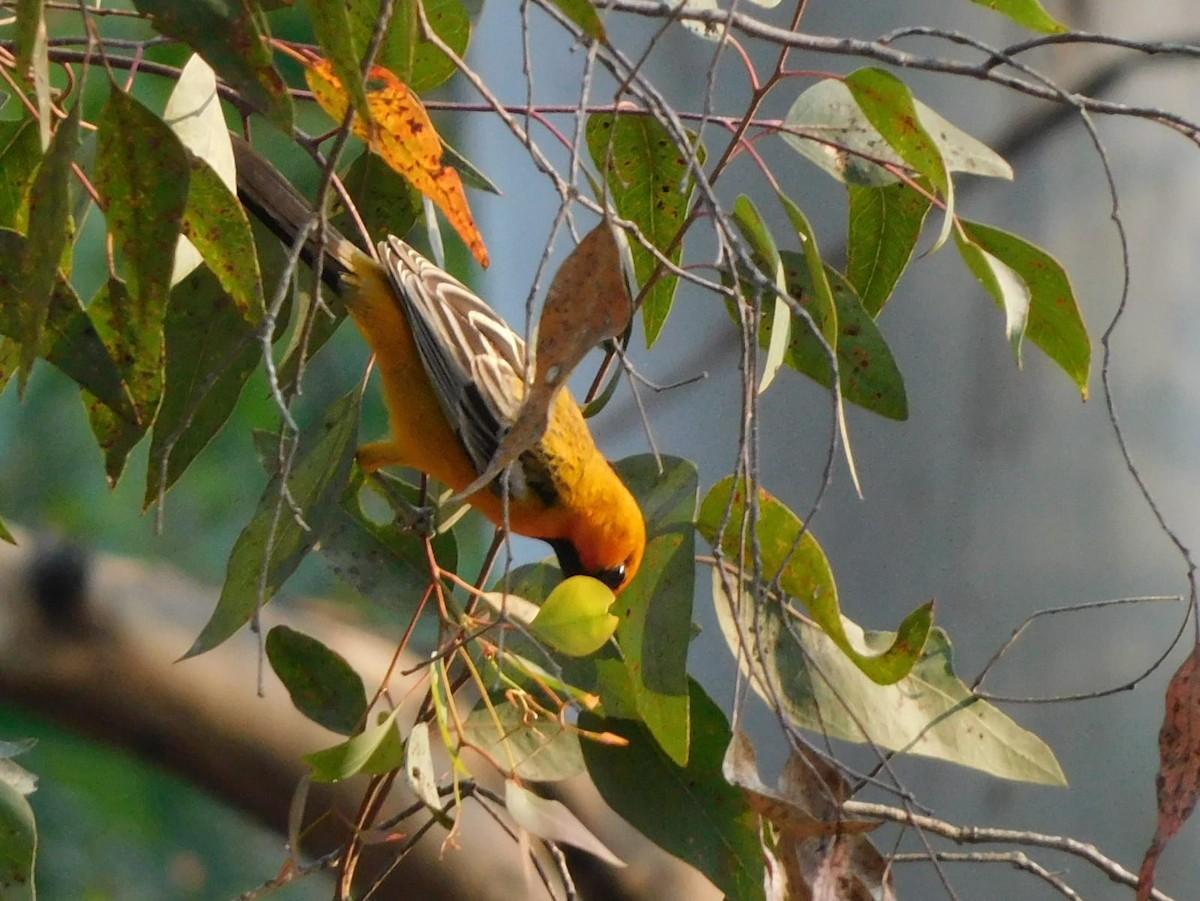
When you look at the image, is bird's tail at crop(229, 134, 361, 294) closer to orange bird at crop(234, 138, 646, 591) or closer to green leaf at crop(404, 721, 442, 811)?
orange bird at crop(234, 138, 646, 591)

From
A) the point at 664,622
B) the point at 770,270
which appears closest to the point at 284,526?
the point at 664,622

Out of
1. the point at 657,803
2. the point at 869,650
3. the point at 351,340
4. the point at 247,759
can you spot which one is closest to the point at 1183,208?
the point at 869,650

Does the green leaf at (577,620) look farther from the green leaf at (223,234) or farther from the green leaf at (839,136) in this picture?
the green leaf at (839,136)

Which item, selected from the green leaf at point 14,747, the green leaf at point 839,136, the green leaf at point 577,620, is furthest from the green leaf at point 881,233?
the green leaf at point 14,747

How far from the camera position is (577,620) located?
698 mm

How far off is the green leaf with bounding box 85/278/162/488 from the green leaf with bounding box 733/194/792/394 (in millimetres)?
341

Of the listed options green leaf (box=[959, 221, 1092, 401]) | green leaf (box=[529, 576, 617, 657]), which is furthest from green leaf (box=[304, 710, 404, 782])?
green leaf (box=[959, 221, 1092, 401])

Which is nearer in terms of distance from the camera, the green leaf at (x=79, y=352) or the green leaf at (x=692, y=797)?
the green leaf at (x=79, y=352)

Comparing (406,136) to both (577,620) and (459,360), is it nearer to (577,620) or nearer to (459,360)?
(577,620)

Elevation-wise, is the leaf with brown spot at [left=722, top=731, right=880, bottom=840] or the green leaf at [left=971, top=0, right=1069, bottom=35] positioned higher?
the green leaf at [left=971, top=0, right=1069, bottom=35]

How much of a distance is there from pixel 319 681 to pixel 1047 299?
0.64 m

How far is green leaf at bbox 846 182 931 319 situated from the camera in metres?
0.94

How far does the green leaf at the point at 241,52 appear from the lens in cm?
56

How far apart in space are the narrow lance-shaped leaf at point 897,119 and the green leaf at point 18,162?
1.85 feet
